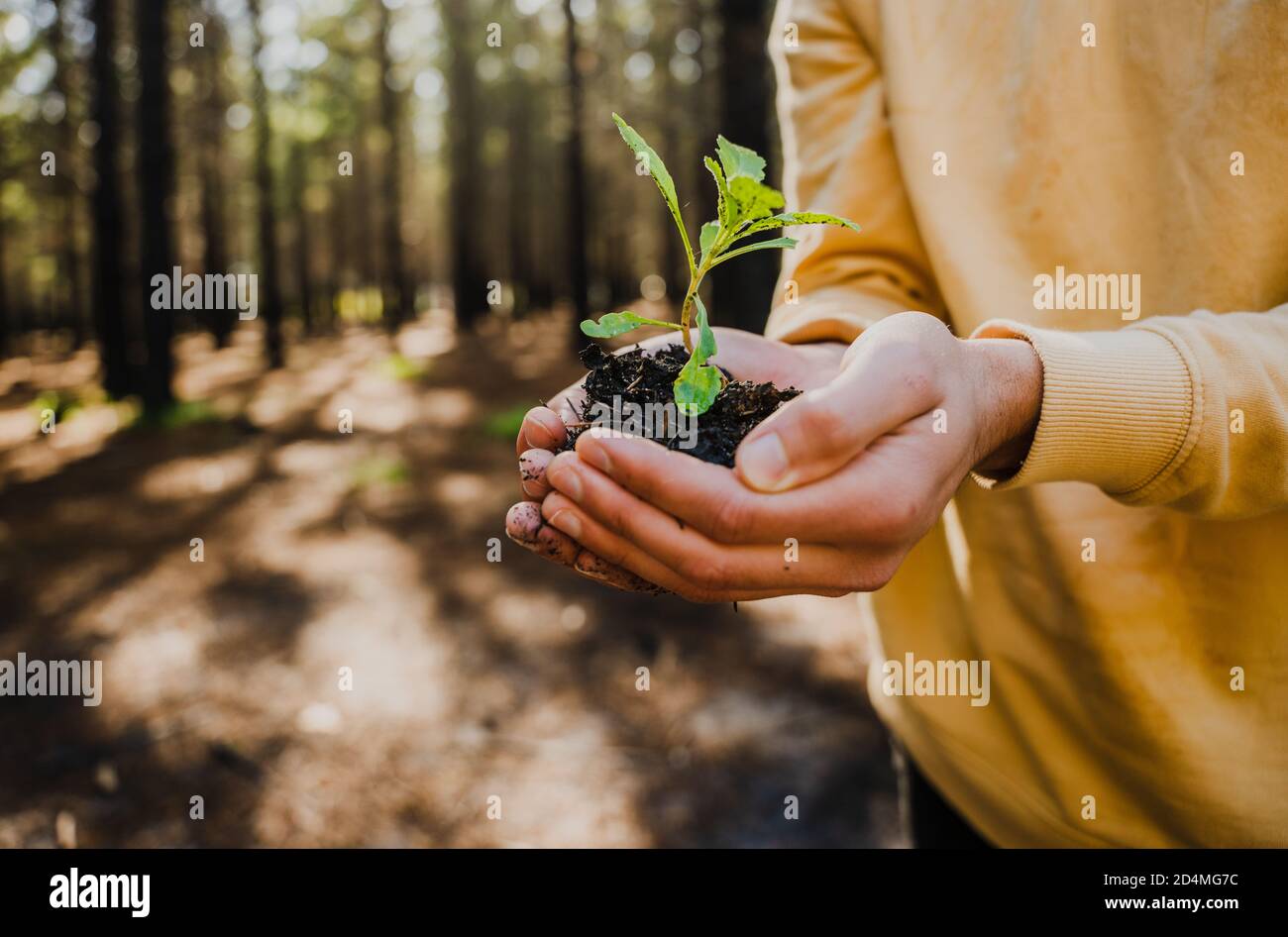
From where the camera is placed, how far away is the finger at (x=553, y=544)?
1.54 m

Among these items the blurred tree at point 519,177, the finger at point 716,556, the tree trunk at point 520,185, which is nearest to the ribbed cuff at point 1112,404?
the finger at point 716,556

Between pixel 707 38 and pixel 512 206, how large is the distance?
1578cm

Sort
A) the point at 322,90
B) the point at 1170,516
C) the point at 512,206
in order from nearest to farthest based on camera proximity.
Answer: the point at 1170,516 < the point at 322,90 < the point at 512,206

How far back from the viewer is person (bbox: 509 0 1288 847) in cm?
141

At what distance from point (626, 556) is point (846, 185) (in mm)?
1203

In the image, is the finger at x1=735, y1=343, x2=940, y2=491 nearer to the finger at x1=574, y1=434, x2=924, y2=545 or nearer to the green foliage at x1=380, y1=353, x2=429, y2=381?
the finger at x1=574, y1=434, x2=924, y2=545

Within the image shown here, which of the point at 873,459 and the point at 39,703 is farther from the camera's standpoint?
the point at 39,703

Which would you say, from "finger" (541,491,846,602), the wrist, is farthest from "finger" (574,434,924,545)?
the wrist

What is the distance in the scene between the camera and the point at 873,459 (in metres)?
1.37

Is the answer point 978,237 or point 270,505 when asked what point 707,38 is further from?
point 978,237

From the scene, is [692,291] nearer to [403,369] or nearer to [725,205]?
[725,205]

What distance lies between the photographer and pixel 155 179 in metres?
11.4

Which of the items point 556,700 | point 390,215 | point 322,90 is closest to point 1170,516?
point 556,700
